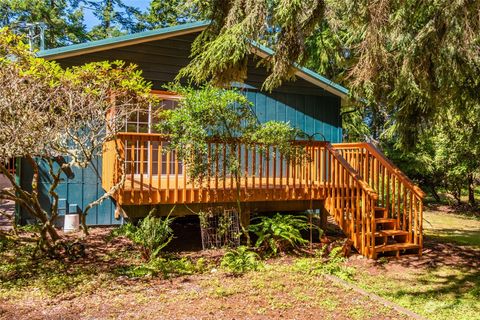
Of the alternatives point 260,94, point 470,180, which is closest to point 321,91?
point 260,94

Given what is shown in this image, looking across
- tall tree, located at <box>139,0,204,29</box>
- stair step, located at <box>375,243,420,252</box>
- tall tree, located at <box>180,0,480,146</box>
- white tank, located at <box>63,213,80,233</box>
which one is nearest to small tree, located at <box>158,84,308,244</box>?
tall tree, located at <box>180,0,480,146</box>

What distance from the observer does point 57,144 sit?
5.73 meters

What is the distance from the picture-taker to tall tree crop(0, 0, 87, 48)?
20.2m

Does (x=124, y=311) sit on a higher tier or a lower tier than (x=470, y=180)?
lower

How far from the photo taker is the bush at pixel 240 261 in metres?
5.60

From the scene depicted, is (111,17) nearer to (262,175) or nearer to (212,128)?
(262,175)

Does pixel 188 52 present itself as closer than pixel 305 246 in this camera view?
No

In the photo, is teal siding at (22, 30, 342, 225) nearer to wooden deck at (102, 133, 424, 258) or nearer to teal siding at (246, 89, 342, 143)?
teal siding at (246, 89, 342, 143)

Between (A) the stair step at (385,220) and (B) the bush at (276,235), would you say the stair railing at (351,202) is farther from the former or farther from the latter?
(B) the bush at (276,235)

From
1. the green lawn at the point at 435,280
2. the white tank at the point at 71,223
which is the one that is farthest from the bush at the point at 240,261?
the white tank at the point at 71,223

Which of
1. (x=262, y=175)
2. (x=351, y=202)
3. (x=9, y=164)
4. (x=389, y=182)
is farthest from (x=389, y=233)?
(x=9, y=164)

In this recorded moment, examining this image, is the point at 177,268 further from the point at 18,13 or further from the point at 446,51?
the point at 18,13

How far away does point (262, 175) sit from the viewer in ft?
24.0

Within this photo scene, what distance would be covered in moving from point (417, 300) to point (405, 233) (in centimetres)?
233
